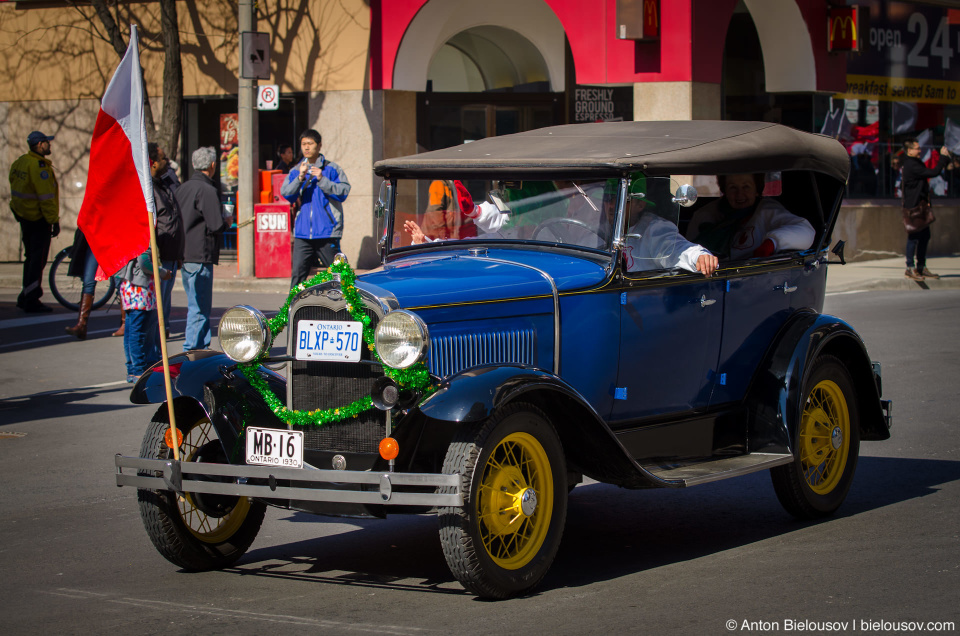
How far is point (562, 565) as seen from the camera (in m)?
5.36

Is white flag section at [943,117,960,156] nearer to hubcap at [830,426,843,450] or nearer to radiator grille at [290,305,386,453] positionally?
hubcap at [830,426,843,450]

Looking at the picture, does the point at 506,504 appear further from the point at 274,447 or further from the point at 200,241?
the point at 200,241

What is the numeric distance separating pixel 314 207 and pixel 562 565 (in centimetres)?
746

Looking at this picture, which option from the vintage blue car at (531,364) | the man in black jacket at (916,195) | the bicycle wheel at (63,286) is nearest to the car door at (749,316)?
the vintage blue car at (531,364)

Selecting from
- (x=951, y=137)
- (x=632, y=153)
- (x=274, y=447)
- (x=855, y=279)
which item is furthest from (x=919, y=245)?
(x=274, y=447)

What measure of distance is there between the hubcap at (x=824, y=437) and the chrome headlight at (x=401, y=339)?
2.37 meters

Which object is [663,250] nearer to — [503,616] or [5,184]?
[503,616]

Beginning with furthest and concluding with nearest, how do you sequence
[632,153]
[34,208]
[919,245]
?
[919,245], [34,208], [632,153]

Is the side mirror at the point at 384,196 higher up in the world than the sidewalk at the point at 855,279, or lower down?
higher up

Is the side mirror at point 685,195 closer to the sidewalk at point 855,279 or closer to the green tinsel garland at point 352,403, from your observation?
the green tinsel garland at point 352,403

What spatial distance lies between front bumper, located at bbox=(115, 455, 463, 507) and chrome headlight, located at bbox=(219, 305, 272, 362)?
526 millimetres

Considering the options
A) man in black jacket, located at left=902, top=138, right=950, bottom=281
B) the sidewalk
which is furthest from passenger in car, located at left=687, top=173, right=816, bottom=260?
man in black jacket, located at left=902, top=138, right=950, bottom=281

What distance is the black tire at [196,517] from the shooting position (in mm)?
5184

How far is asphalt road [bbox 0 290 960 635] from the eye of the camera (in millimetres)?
4512
